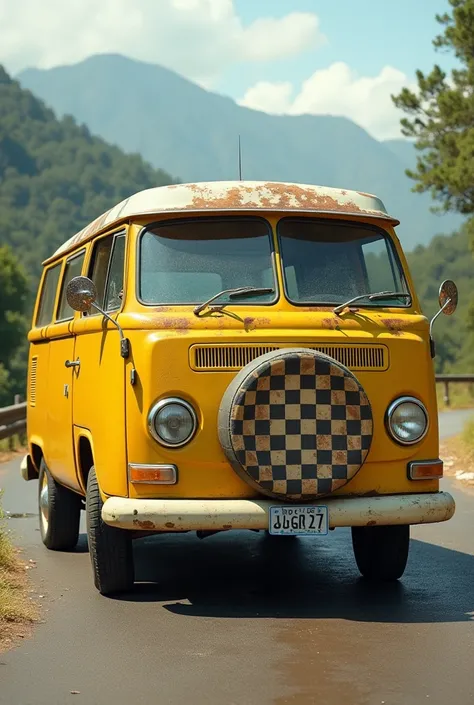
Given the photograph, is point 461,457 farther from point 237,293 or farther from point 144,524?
point 144,524

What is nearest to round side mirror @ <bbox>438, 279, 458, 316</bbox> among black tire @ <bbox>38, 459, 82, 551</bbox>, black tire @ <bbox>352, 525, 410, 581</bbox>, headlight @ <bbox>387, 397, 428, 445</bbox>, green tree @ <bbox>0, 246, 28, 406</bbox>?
headlight @ <bbox>387, 397, 428, 445</bbox>

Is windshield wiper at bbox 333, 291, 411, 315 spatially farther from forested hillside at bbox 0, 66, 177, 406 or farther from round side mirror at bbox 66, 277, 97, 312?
A: forested hillside at bbox 0, 66, 177, 406

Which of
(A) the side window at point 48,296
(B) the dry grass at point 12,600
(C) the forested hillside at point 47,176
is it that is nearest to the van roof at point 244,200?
(A) the side window at point 48,296

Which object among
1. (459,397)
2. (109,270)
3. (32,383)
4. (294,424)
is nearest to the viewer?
(294,424)

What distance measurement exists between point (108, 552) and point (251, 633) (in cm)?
133

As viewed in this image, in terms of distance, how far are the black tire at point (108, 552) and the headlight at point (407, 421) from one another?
6.02 feet

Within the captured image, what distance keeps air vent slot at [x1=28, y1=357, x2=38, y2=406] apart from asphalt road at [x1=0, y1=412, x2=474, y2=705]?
4.94 feet

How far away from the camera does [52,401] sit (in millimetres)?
9664

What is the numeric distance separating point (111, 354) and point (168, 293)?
1.76ft

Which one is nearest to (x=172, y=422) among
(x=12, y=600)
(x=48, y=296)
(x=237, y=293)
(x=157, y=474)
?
(x=157, y=474)

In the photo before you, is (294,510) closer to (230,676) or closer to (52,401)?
(230,676)

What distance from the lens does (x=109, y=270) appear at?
8.27 meters

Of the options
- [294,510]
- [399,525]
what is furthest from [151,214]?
[399,525]

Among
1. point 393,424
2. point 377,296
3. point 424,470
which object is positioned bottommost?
point 424,470
